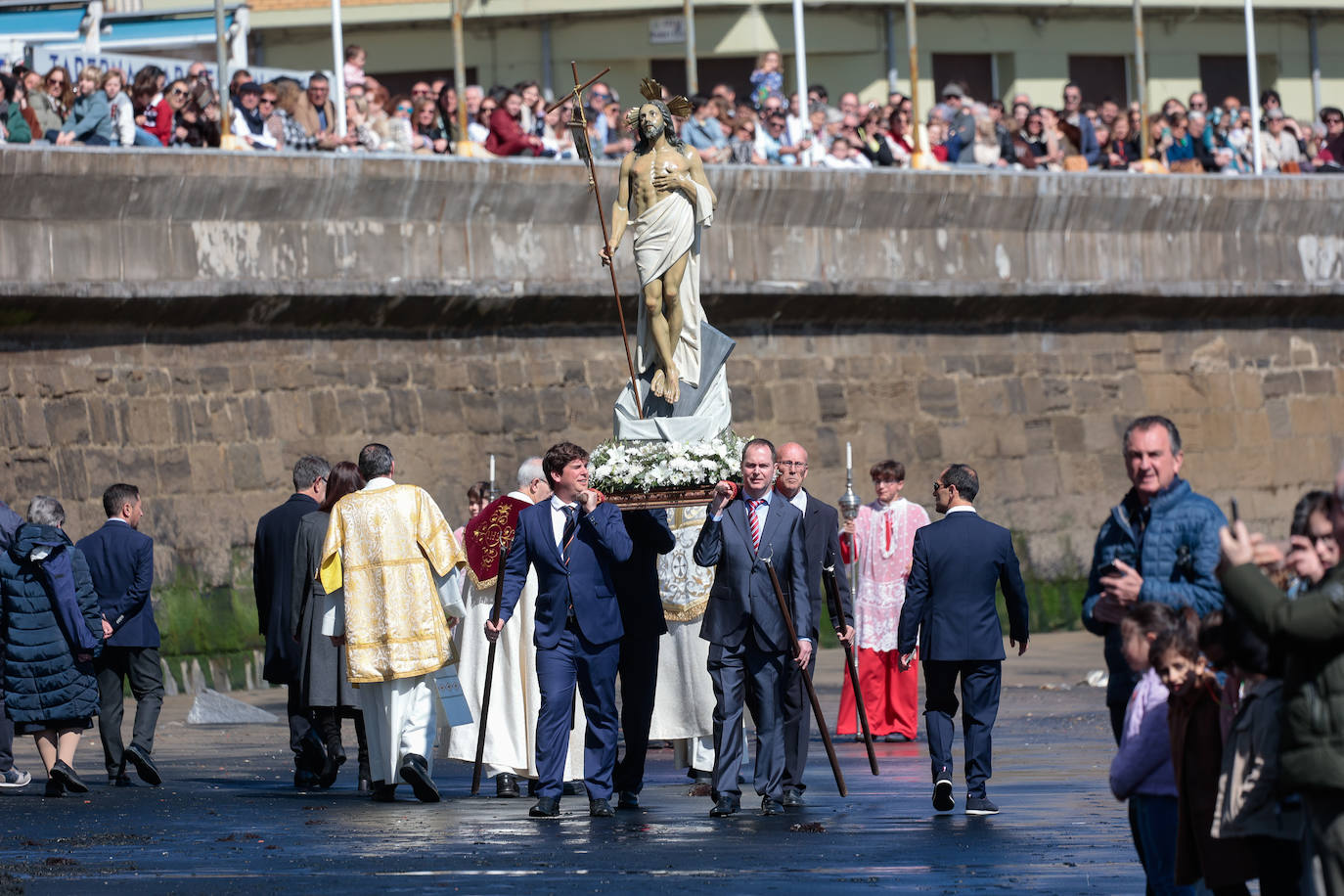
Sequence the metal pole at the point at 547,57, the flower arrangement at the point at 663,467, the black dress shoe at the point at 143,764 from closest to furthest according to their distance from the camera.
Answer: the flower arrangement at the point at 663,467, the black dress shoe at the point at 143,764, the metal pole at the point at 547,57

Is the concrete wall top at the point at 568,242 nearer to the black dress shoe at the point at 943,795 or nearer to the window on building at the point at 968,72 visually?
the black dress shoe at the point at 943,795

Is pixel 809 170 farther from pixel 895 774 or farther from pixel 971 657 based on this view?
pixel 971 657

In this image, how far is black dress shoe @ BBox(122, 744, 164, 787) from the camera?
39.4 ft

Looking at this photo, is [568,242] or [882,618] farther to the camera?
[568,242]

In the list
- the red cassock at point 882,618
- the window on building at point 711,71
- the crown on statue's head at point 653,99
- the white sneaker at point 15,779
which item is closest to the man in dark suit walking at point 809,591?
the crown on statue's head at point 653,99

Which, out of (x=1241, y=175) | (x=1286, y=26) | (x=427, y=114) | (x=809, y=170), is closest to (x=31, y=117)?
(x=427, y=114)

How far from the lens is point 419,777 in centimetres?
1125

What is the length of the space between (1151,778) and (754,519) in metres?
4.14

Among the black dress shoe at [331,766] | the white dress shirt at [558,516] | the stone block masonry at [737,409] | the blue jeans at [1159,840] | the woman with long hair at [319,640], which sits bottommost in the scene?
the black dress shoe at [331,766]

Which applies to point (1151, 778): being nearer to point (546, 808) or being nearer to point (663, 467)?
point (546, 808)

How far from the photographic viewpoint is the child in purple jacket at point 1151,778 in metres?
6.99

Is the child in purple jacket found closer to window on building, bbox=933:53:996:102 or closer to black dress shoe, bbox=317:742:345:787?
black dress shoe, bbox=317:742:345:787

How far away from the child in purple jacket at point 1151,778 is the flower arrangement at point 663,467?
490cm

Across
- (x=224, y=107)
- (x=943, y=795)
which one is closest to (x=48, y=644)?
(x=943, y=795)
